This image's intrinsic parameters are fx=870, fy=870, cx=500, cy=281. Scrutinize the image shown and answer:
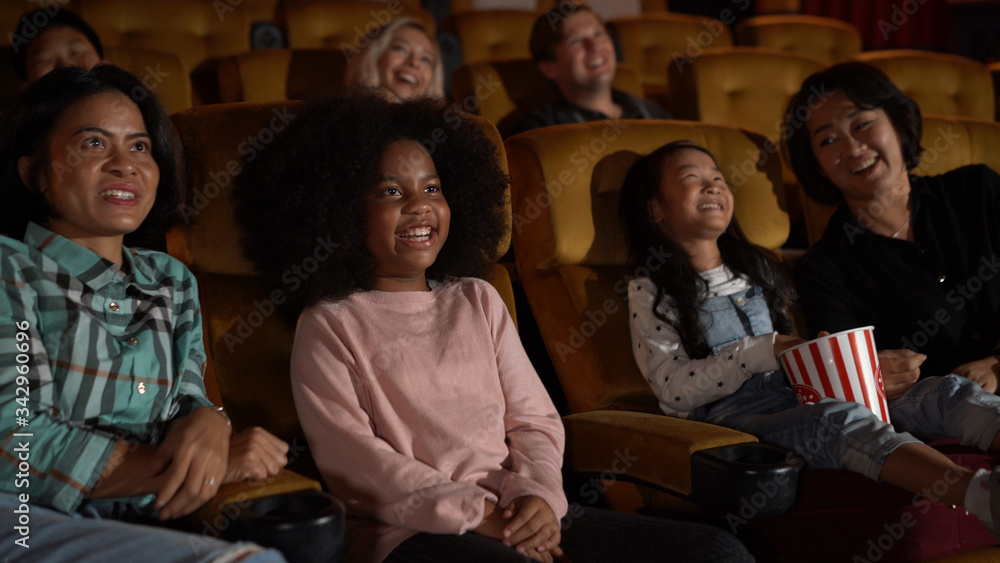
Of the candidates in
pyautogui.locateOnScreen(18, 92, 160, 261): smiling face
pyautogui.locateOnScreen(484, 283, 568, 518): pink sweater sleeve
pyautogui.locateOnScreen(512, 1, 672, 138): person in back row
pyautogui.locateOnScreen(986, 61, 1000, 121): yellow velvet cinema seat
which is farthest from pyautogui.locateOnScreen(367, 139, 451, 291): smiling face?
pyautogui.locateOnScreen(986, 61, 1000, 121): yellow velvet cinema seat

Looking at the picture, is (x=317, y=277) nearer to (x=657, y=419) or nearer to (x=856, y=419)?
(x=657, y=419)

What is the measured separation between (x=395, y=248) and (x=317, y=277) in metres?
0.14

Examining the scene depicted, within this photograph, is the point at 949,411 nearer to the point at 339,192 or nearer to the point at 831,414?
the point at 831,414

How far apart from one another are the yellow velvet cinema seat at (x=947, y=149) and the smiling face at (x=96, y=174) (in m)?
1.79

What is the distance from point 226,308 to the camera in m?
1.65

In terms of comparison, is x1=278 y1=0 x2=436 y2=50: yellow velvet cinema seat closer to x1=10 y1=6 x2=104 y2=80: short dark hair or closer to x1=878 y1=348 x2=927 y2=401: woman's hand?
x1=10 y1=6 x2=104 y2=80: short dark hair

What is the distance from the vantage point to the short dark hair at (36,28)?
99.6 inches

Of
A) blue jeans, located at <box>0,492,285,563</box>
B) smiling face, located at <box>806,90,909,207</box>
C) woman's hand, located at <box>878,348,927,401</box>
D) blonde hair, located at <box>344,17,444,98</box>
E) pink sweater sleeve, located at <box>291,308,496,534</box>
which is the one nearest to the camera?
blue jeans, located at <box>0,492,285,563</box>

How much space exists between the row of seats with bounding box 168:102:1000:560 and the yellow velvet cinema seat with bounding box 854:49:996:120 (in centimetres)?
163

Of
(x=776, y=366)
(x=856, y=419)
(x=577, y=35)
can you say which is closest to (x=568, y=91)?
(x=577, y=35)

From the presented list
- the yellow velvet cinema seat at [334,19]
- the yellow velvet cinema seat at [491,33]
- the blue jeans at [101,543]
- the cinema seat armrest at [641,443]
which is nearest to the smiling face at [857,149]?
the cinema seat armrest at [641,443]

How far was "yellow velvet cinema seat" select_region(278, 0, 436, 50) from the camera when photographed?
3.99 m

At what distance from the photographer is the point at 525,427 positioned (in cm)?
151

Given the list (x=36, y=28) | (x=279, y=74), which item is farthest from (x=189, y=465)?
(x=279, y=74)
